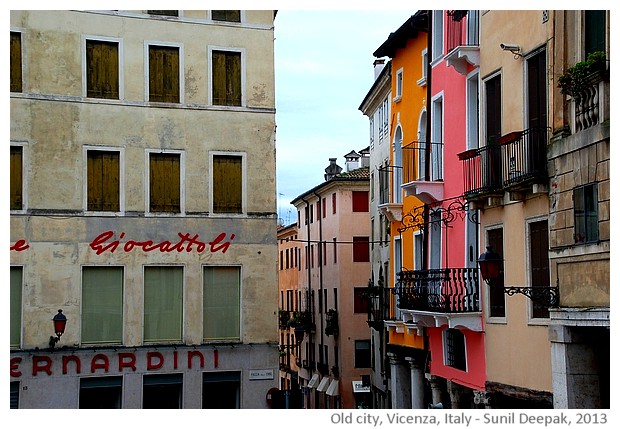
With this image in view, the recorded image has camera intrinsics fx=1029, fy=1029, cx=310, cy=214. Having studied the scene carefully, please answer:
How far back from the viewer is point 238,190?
2467 cm

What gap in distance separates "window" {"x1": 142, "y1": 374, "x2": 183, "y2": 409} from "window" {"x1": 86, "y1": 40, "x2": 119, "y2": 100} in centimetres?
659

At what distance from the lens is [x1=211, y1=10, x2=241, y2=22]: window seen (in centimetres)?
2477

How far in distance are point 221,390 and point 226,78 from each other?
743 centimetres

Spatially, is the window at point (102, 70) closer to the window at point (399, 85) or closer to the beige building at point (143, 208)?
the beige building at point (143, 208)

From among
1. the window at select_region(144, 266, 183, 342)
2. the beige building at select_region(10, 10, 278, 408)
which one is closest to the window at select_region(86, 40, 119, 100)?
the beige building at select_region(10, 10, 278, 408)

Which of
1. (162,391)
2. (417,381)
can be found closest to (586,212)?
(162,391)

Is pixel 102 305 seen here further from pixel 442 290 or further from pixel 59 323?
pixel 442 290

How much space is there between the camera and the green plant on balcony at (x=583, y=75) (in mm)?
14844

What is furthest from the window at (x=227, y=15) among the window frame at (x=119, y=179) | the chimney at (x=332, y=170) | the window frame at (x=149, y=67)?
the chimney at (x=332, y=170)

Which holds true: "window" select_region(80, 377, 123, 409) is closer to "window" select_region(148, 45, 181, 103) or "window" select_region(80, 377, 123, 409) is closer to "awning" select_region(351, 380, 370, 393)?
"window" select_region(148, 45, 181, 103)

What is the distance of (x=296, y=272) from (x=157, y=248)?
35.8 m

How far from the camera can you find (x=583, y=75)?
15.2m
